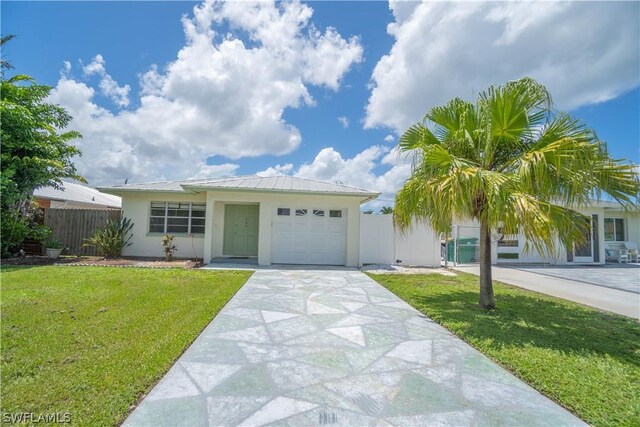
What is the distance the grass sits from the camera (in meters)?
2.99

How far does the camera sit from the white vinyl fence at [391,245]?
13.2 m

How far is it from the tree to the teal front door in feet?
22.6

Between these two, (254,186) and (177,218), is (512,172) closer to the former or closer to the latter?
(254,186)

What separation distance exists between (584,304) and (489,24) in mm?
7610

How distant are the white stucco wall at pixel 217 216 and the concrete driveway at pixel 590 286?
17.6 feet

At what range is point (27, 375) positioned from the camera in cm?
309

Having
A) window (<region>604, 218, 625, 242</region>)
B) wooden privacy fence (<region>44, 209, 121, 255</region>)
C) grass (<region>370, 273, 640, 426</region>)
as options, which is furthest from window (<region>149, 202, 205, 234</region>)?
window (<region>604, 218, 625, 242</region>)

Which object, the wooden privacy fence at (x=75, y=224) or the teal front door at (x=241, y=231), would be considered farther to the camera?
the teal front door at (x=241, y=231)

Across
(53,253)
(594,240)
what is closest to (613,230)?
(594,240)

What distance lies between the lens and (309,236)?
1272 centimetres

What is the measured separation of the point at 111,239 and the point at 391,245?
39.3 ft

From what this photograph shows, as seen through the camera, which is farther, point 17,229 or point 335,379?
point 17,229

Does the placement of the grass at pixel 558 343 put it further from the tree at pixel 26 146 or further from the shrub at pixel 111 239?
the tree at pixel 26 146

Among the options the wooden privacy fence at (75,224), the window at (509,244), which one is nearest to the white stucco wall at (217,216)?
the wooden privacy fence at (75,224)
